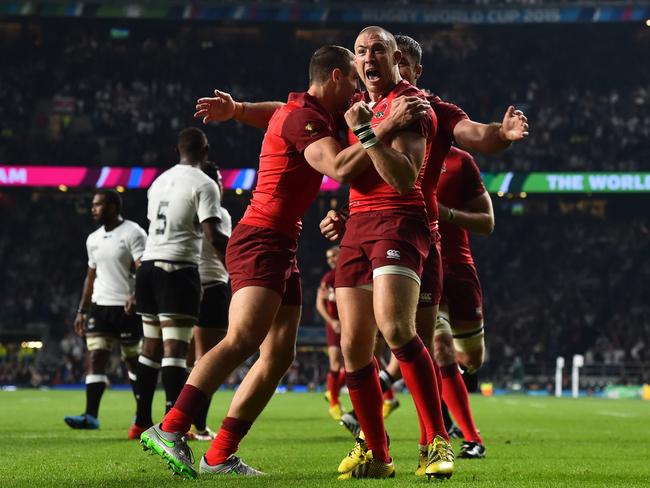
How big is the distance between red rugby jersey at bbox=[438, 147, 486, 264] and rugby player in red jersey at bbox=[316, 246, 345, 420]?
5825 mm

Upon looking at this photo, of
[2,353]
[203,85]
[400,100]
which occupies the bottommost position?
[2,353]

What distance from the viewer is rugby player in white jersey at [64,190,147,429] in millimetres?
9406

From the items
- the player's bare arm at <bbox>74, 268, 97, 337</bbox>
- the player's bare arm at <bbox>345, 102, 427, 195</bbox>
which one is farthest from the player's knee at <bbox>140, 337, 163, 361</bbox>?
the player's bare arm at <bbox>345, 102, 427, 195</bbox>

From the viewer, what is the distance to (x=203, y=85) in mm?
39719

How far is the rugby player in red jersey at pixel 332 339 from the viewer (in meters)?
13.4

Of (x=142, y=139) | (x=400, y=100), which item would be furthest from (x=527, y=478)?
(x=142, y=139)

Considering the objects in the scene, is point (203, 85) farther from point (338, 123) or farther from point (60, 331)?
point (338, 123)

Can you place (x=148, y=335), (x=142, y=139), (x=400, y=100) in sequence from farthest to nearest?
(x=142, y=139) < (x=148, y=335) < (x=400, y=100)

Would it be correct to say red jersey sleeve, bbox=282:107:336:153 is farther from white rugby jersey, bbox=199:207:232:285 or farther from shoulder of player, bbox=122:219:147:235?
shoulder of player, bbox=122:219:147:235

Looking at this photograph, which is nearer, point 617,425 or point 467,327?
point 467,327

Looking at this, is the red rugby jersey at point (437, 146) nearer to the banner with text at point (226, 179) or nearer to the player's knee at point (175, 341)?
the player's knee at point (175, 341)

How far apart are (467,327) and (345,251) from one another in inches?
91.6

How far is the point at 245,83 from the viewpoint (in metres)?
39.7

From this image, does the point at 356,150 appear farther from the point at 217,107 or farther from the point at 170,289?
the point at 170,289
